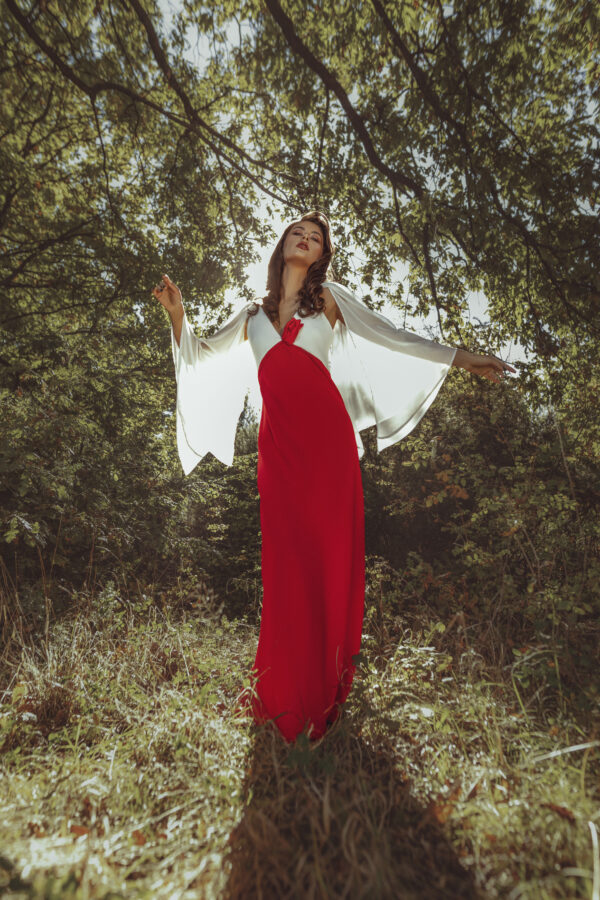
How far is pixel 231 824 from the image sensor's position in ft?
5.08

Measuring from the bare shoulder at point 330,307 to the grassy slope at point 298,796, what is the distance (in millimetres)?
2057

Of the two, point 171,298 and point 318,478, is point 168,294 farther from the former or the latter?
point 318,478

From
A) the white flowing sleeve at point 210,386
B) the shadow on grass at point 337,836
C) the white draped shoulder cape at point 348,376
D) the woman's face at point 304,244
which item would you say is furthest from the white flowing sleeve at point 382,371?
the shadow on grass at point 337,836

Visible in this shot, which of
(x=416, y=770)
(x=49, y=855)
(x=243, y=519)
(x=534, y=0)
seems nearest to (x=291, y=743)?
(x=416, y=770)

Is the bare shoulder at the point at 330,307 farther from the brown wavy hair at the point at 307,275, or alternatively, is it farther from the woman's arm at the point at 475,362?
the woman's arm at the point at 475,362

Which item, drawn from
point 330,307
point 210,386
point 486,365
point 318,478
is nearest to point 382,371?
point 330,307

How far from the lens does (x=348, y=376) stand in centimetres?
303

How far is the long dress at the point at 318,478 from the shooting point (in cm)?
225

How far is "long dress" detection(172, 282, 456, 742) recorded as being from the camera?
2.25 metres

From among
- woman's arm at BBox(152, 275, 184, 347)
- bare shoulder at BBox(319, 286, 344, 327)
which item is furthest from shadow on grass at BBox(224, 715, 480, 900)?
woman's arm at BBox(152, 275, 184, 347)

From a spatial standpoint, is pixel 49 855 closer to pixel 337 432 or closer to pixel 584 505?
pixel 337 432

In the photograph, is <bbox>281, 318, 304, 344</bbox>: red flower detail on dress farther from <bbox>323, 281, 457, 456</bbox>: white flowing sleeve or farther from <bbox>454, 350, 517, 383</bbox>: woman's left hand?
<bbox>454, 350, 517, 383</bbox>: woman's left hand

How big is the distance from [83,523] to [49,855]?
14.4ft

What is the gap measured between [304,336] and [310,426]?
580 mm
